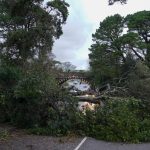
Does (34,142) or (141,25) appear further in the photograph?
(141,25)

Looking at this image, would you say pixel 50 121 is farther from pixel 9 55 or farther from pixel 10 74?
pixel 9 55

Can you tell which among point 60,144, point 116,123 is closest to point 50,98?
point 116,123

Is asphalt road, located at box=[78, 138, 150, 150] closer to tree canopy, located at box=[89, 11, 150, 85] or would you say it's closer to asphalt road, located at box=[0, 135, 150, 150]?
asphalt road, located at box=[0, 135, 150, 150]

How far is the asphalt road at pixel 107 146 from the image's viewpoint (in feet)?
47.1

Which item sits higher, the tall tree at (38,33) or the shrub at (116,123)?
the tall tree at (38,33)

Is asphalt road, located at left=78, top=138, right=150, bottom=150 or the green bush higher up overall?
the green bush

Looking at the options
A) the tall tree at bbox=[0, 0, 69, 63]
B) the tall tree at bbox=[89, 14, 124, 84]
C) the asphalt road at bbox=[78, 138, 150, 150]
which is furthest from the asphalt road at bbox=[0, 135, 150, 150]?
the tall tree at bbox=[89, 14, 124, 84]

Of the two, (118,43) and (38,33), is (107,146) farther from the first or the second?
(118,43)

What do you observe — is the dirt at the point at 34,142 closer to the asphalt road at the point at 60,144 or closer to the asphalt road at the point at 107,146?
the asphalt road at the point at 60,144

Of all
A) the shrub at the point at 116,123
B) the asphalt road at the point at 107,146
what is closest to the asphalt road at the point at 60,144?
the asphalt road at the point at 107,146

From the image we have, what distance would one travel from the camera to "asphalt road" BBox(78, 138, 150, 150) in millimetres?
14359

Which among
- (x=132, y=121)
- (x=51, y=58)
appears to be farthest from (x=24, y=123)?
(x=51, y=58)

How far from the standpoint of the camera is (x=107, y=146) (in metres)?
14.9

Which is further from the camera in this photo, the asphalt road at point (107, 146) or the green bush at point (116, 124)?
the green bush at point (116, 124)
